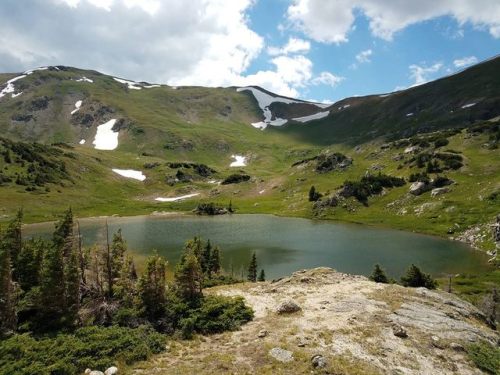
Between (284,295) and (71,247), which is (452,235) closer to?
(284,295)

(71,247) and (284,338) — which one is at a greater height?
(71,247)

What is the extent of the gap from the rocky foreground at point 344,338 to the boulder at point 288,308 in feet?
0.35

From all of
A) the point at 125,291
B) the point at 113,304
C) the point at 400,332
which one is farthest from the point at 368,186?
the point at 113,304

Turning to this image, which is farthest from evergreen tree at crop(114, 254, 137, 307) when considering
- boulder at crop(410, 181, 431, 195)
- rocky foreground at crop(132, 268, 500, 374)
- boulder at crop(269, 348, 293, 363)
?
boulder at crop(410, 181, 431, 195)

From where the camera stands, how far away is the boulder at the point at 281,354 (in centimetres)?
3089

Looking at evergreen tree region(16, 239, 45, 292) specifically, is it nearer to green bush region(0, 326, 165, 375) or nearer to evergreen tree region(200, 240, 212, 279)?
green bush region(0, 326, 165, 375)

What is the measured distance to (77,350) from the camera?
3114cm

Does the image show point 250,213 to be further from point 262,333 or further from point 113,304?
point 262,333

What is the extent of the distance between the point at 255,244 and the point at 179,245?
21.5 meters

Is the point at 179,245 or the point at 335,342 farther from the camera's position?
the point at 179,245

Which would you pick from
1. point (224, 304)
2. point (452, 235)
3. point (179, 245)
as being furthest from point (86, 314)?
point (452, 235)

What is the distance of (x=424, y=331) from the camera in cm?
3678

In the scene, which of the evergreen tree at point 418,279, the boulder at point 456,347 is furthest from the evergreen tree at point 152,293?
the evergreen tree at point 418,279

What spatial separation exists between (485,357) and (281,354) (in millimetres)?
16804
